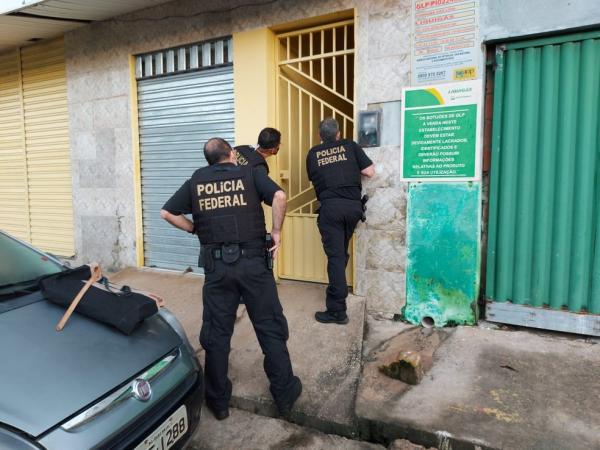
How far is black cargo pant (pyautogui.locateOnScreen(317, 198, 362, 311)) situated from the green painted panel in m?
0.57

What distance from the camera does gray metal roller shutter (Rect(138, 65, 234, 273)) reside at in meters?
5.07

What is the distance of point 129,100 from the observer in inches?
220

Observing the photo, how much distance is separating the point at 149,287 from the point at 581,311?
4.36m

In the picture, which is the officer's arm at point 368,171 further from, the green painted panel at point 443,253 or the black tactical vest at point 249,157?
the black tactical vest at point 249,157

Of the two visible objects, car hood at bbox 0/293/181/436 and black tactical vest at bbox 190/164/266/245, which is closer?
car hood at bbox 0/293/181/436

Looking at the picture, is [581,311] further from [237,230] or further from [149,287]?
[149,287]

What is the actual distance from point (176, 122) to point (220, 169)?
3002 mm

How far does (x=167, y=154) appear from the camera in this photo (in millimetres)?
5496

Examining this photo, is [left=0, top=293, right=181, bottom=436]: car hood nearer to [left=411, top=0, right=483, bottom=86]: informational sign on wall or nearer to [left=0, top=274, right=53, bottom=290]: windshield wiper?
[left=0, top=274, right=53, bottom=290]: windshield wiper

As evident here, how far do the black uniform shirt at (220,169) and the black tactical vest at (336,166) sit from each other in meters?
1.07

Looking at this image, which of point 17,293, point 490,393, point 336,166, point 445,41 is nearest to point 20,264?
point 17,293

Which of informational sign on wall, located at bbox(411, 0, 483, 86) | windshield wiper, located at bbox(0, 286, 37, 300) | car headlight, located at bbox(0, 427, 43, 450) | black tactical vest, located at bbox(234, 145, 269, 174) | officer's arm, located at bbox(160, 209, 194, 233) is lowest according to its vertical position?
car headlight, located at bbox(0, 427, 43, 450)

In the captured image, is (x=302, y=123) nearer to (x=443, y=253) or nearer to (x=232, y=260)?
(x=443, y=253)

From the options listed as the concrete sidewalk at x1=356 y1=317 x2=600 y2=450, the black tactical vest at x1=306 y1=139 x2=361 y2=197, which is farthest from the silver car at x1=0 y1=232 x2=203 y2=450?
the black tactical vest at x1=306 y1=139 x2=361 y2=197
